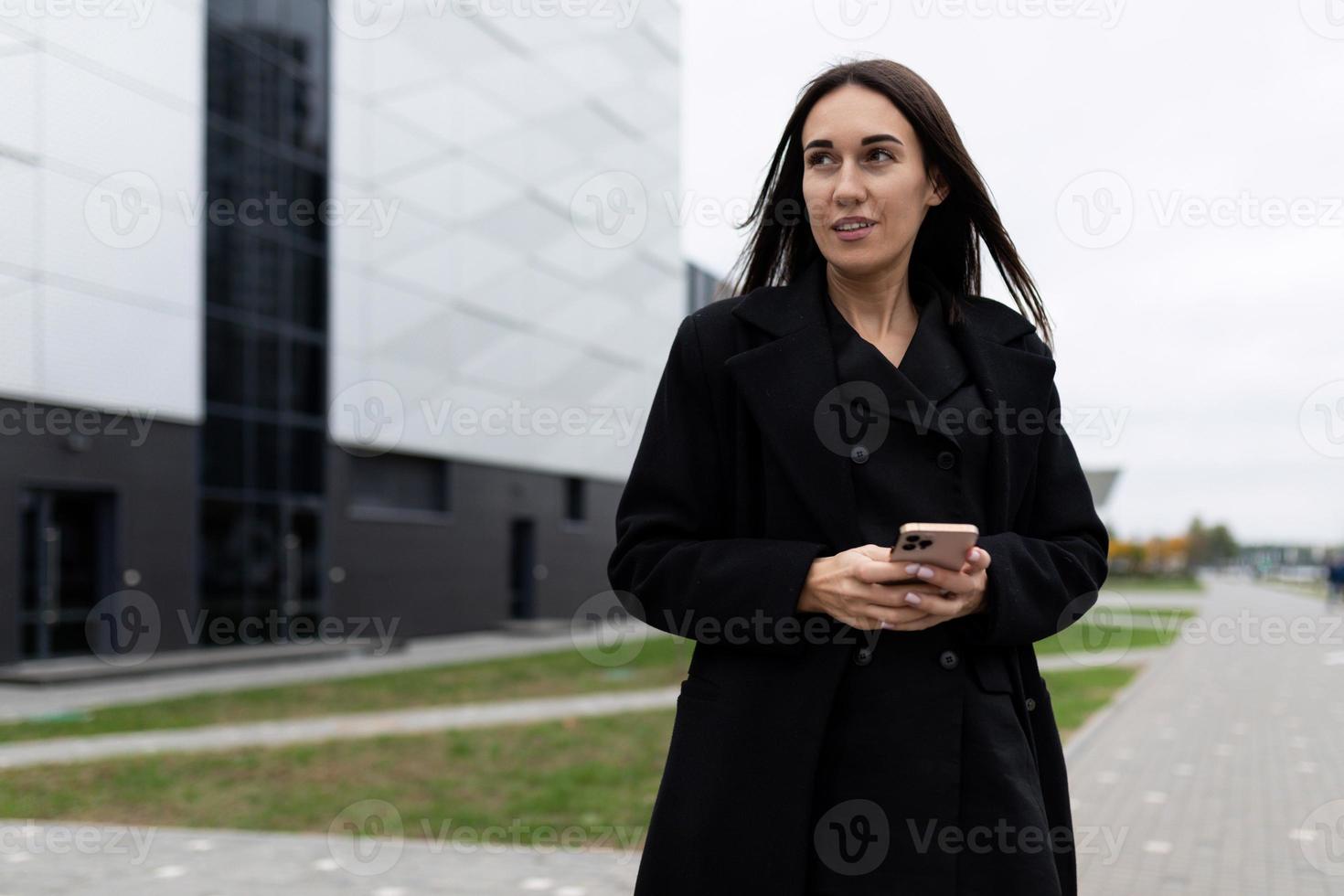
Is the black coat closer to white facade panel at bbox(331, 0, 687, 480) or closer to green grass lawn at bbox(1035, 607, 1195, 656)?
green grass lawn at bbox(1035, 607, 1195, 656)

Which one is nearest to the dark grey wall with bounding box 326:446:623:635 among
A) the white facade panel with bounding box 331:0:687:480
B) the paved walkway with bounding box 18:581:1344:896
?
the white facade panel with bounding box 331:0:687:480

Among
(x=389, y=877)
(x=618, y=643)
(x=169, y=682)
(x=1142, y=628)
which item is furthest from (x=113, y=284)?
(x=1142, y=628)

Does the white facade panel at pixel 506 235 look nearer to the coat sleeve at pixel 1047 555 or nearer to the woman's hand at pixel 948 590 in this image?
the coat sleeve at pixel 1047 555

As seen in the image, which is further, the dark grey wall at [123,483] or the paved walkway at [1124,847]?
the dark grey wall at [123,483]

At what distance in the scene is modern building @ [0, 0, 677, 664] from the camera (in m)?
17.0

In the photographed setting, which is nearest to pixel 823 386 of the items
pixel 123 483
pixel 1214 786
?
pixel 1214 786

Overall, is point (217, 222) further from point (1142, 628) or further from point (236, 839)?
point (1142, 628)

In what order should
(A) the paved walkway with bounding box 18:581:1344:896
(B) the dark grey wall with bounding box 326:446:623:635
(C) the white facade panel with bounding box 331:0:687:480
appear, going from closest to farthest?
(A) the paved walkway with bounding box 18:581:1344:896 → (B) the dark grey wall with bounding box 326:446:623:635 → (C) the white facade panel with bounding box 331:0:687:480

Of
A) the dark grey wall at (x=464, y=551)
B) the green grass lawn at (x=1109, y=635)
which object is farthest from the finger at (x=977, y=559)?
the dark grey wall at (x=464, y=551)

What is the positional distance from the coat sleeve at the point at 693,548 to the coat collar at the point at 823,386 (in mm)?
85

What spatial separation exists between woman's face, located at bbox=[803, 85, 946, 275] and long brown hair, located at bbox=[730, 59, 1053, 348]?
31 mm

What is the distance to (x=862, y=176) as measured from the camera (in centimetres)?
192

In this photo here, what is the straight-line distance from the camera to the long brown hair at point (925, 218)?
1953 millimetres

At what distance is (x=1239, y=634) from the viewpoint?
27.5 metres
